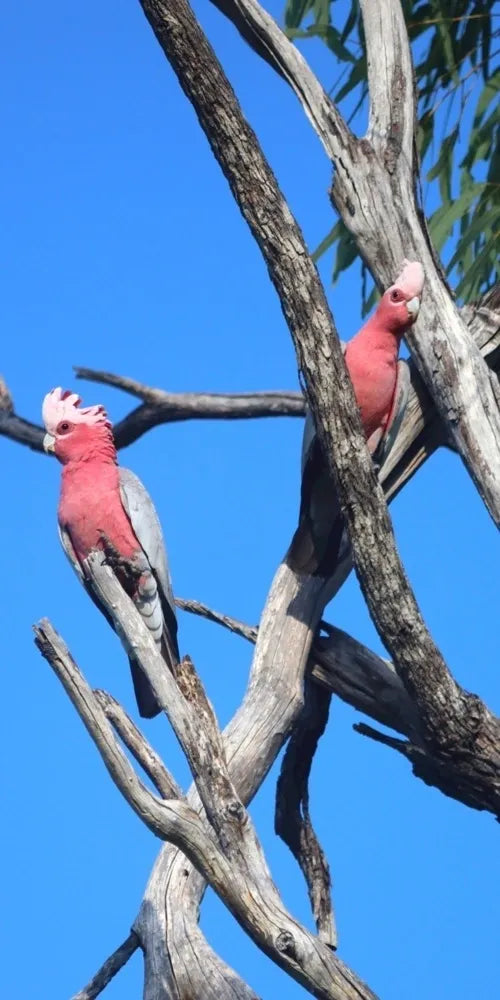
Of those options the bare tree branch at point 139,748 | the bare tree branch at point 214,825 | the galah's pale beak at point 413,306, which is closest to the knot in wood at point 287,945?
the bare tree branch at point 214,825

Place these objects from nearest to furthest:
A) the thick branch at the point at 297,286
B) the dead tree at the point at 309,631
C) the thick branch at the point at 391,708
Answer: the dead tree at the point at 309,631, the thick branch at the point at 297,286, the thick branch at the point at 391,708

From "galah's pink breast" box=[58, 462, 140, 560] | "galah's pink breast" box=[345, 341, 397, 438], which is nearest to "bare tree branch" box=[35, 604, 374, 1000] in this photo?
"galah's pink breast" box=[58, 462, 140, 560]

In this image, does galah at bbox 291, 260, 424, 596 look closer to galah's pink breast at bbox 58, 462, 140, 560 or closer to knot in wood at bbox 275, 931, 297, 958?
galah's pink breast at bbox 58, 462, 140, 560

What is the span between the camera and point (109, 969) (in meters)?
2.92

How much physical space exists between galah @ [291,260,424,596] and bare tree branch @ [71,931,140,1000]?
1.15 m

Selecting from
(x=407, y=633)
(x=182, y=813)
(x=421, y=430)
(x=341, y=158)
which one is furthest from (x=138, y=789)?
(x=341, y=158)

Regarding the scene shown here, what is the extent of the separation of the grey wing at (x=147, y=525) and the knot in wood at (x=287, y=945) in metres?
1.13

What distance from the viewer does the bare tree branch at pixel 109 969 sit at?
2.84 m

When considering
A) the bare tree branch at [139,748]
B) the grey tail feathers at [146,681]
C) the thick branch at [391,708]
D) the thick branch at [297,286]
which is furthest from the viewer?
the grey tail feathers at [146,681]

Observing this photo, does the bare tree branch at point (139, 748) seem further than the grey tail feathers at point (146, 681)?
No

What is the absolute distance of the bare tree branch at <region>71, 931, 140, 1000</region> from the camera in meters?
2.84

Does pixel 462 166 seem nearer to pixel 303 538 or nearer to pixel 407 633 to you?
pixel 303 538

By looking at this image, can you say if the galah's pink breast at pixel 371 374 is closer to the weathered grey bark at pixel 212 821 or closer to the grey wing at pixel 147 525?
the grey wing at pixel 147 525

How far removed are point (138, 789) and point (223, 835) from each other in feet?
0.69
